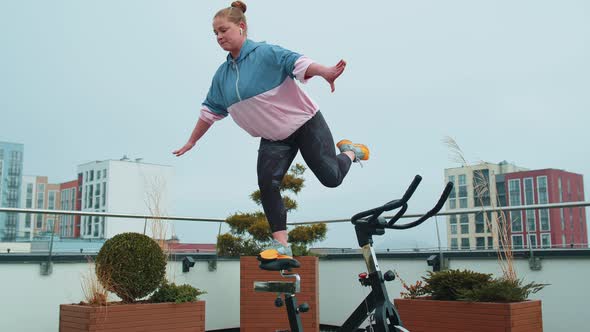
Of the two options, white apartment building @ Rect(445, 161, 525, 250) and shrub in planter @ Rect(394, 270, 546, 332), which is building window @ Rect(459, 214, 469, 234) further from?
shrub in planter @ Rect(394, 270, 546, 332)

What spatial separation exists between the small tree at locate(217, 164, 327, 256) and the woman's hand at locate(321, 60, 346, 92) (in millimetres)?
3607

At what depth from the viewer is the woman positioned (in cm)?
234

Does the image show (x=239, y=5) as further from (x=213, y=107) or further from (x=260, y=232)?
(x=260, y=232)

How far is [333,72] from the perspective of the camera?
1.99 metres

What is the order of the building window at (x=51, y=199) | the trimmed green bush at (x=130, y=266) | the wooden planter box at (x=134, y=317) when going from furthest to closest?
the building window at (x=51, y=199) < the trimmed green bush at (x=130, y=266) < the wooden planter box at (x=134, y=317)

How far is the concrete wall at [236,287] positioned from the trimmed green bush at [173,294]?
66cm

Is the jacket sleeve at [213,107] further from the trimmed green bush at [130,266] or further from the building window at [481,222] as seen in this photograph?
the building window at [481,222]

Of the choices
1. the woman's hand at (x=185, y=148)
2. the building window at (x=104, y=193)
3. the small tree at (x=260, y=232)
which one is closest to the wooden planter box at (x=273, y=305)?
the small tree at (x=260, y=232)

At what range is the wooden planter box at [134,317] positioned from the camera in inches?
144

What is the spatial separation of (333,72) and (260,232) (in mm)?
3845

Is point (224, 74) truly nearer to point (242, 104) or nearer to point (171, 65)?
point (242, 104)

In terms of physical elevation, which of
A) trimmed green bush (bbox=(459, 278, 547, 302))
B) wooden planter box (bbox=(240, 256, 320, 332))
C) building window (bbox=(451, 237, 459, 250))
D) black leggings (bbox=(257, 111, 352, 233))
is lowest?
wooden planter box (bbox=(240, 256, 320, 332))

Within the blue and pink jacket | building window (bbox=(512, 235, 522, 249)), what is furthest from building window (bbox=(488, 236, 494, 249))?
the blue and pink jacket

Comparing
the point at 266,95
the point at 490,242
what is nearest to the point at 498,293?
the point at 490,242
